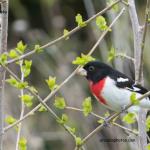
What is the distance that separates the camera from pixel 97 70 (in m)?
2.86

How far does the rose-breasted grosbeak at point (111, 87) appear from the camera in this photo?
8.72 feet

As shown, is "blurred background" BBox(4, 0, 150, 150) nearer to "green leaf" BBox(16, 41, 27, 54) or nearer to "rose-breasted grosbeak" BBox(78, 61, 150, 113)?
"rose-breasted grosbeak" BBox(78, 61, 150, 113)

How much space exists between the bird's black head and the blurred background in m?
1.04

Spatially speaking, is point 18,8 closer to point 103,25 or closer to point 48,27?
point 48,27

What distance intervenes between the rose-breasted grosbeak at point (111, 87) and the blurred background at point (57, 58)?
1.05 m

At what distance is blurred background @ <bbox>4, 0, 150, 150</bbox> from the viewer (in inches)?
183

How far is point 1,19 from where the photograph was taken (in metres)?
2.15

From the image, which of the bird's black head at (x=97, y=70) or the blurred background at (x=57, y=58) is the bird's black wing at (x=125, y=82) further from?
the blurred background at (x=57, y=58)

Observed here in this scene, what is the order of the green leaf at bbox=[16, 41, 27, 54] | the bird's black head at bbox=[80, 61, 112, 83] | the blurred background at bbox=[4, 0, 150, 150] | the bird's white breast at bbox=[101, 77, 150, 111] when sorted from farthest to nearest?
the blurred background at bbox=[4, 0, 150, 150], the bird's black head at bbox=[80, 61, 112, 83], the bird's white breast at bbox=[101, 77, 150, 111], the green leaf at bbox=[16, 41, 27, 54]

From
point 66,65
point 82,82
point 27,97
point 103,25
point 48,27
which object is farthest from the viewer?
point 48,27

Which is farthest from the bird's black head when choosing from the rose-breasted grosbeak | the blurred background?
the blurred background

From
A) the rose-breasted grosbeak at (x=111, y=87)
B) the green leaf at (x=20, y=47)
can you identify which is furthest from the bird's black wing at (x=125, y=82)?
the green leaf at (x=20, y=47)

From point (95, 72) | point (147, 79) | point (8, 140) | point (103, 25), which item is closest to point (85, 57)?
point (103, 25)

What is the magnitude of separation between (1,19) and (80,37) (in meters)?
3.87
